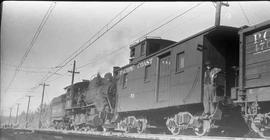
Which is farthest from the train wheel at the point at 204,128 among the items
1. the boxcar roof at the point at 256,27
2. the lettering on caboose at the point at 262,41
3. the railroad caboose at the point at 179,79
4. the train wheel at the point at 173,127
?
the boxcar roof at the point at 256,27

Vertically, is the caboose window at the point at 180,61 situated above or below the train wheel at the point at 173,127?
above

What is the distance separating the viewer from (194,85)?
37.3ft

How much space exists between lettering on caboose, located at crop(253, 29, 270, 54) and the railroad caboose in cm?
151

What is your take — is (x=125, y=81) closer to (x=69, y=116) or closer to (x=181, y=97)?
(x=181, y=97)

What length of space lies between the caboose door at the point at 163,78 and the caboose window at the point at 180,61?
52cm

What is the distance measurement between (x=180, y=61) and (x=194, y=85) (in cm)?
142

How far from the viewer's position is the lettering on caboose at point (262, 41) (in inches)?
350

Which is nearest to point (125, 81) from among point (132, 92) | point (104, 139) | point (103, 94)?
point (132, 92)

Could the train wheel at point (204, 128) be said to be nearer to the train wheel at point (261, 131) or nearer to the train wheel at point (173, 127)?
the train wheel at point (173, 127)

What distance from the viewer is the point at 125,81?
17.4 m

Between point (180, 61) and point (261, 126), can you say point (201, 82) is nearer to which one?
point (180, 61)

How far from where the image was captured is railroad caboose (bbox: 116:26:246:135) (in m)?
11.1

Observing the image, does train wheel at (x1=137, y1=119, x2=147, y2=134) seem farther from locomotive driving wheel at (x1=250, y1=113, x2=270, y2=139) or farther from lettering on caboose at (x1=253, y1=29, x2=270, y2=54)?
lettering on caboose at (x1=253, y1=29, x2=270, y2=54)

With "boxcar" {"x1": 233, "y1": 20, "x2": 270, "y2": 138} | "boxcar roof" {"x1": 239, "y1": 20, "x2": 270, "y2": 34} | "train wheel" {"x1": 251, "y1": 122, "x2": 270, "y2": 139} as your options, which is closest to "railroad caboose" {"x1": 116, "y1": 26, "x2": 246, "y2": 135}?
"boxcar roof" {"x1": 239, "y1": 20, "x2": 270, "y2": 34}
